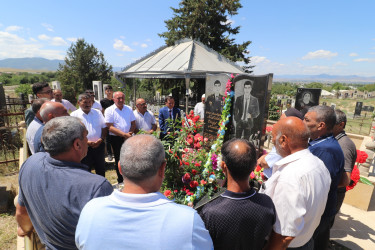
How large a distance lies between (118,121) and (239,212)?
11.9ft

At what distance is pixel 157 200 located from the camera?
3.10 ft

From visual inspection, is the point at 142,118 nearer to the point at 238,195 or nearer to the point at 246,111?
the point at 246,111

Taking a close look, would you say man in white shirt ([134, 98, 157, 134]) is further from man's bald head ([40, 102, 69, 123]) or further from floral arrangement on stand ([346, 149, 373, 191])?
floral arrangement on stand ([346, 149, 373, 191])

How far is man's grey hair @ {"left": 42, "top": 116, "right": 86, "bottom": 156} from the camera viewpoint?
4.65ft

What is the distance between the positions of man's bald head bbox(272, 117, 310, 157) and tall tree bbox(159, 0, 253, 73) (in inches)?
→ 713

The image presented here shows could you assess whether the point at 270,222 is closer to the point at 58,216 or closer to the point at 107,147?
the point at 58,216

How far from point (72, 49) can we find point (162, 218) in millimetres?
34615

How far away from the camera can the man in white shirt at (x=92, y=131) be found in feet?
12.6

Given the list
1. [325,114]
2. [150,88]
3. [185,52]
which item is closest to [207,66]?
[185,52]

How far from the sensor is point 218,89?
4.69 meters

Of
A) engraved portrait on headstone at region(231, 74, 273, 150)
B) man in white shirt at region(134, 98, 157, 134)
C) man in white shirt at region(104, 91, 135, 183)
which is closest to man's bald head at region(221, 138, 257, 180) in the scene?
engraved portrait on headstone at region(231, 74, 273, 150)

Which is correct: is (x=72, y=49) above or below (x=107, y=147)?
above

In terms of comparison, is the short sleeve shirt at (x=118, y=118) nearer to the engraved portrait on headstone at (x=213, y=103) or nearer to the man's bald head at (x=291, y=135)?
the engraved portrait on headstone at (x=213, y=103)

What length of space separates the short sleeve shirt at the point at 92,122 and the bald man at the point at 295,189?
3313 millimetres
